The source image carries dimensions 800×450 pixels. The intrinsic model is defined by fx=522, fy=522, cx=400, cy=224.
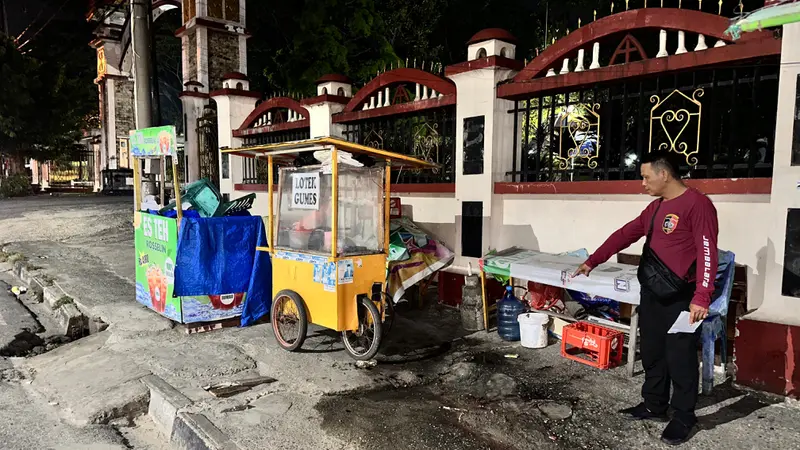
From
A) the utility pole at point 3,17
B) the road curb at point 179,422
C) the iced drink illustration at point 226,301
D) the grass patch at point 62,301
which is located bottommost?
the road curb at point 179,422

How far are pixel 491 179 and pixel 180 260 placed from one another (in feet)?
12.2

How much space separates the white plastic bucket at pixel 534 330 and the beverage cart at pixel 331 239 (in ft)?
4.68

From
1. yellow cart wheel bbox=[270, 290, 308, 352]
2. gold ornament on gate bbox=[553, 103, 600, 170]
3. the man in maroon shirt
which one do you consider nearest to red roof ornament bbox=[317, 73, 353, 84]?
gold ornament on gate bbox=[553, 103, 600, 170]

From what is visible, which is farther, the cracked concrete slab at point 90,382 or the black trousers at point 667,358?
the cracked concrete slab at point 90,382

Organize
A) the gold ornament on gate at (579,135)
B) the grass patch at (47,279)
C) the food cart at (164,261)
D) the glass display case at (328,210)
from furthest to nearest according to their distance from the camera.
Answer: the grass patch at (47,279)
the food cart at (164,261)
the gold ornament on gate at (579,135)
the glass display case at (328,210)

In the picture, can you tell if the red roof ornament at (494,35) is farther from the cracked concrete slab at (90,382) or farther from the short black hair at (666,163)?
the cracked concrete slab at (90,382)

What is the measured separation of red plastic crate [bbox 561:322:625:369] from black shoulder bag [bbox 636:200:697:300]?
125 cm

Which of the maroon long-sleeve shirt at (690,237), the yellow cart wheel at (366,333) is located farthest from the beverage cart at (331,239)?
the maroon long-sleeve shirt at (690,237)

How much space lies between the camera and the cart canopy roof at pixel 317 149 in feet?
15.4

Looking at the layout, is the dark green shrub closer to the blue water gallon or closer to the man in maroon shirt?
the blue water gallon

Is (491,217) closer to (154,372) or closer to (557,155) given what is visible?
(557,155)

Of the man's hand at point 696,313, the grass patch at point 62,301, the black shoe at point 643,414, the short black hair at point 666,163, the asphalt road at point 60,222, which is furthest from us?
the asphalt road at point 60,222

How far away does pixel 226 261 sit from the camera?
5.98m

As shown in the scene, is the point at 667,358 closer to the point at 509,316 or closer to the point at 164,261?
the point at 509,316
